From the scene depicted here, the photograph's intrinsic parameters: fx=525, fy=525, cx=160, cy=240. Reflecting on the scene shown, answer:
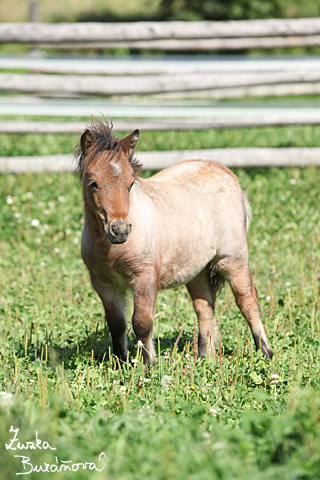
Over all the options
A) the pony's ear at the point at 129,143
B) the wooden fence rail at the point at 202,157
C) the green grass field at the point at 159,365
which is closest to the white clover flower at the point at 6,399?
the green grass field at the point at 159,365

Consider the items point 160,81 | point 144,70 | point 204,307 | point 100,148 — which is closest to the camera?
point 100,148

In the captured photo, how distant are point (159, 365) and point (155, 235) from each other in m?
1.03

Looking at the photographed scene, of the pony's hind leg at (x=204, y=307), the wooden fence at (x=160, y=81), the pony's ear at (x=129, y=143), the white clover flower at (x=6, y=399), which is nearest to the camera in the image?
the white clover flower at (x=6, y=399)

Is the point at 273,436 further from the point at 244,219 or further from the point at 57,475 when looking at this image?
the point at 244,219

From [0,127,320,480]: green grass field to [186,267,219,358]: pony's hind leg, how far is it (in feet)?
0.53

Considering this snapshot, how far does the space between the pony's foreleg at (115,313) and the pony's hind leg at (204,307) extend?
2.91ft

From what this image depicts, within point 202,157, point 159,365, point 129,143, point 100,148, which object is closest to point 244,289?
point 159,365

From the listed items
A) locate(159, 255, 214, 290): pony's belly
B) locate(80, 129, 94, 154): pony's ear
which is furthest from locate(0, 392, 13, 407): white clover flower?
locate(80, 129, 94, 154): pony's ear

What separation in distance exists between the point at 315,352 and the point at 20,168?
555cm

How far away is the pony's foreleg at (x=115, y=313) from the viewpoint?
427cm

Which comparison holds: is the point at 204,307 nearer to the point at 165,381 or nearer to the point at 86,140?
the point at 165,381

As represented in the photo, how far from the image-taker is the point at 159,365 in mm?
3795

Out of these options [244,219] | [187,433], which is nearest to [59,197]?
[244,219]
